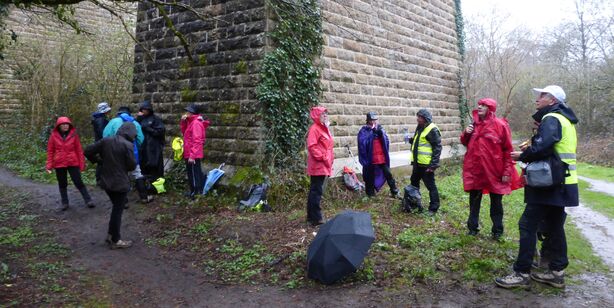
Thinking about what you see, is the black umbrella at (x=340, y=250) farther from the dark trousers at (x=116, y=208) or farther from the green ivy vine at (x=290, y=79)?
the green ivy vine at (x=290, y=79)

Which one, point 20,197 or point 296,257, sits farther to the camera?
point 20,197

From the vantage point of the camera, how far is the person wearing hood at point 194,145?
8.09 m

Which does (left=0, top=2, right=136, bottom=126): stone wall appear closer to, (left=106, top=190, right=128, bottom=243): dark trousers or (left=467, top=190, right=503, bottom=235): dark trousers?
(left=106, top=190, right=128, bottom=243): dark trousers

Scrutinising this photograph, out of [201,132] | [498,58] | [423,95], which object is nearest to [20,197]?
[201,132]

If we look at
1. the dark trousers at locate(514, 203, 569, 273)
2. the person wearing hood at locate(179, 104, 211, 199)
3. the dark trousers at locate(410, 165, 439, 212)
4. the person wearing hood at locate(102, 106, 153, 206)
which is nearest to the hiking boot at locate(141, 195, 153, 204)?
the person wearing hood at locate(102, 106, 153, 206)

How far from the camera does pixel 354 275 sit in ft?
16.9

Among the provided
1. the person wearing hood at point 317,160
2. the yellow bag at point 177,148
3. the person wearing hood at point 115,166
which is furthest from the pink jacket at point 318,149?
the yellow bag at point 177,148

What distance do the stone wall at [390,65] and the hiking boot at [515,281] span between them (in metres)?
5.11

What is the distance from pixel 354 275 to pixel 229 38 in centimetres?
543

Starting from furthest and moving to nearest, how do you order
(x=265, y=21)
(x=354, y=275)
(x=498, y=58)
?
1. (x=498, y=58)
2. (x=265, y=21)
3. (x=354, y=275)

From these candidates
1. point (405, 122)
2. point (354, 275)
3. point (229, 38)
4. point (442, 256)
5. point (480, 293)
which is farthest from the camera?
point (405, 122)

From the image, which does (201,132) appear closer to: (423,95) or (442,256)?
(442,256)

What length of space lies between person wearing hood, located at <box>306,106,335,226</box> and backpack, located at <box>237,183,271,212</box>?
1.13 meters

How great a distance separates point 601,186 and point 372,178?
8.15 metres
